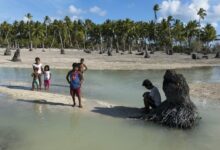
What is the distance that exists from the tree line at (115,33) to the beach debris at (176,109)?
246ft

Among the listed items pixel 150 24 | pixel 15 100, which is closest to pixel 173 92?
pixel 15 100

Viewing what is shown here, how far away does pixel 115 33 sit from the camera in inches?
3853

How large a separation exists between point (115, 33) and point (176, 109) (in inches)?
3481

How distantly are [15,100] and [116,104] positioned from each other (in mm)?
3740

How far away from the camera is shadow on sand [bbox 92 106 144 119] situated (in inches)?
452

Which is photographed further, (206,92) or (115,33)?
(115,33)

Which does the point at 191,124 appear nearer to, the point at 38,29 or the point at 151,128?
the point at 151,128

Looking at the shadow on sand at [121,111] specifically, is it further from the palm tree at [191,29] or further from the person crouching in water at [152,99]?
the palm tree at [191,29]

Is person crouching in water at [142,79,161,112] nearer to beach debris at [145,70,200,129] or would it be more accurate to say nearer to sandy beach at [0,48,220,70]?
beach debris at [145,70,200,129]

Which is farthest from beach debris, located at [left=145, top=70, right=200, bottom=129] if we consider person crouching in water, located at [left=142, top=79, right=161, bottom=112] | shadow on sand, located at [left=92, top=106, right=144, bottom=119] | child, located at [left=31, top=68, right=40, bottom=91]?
child, located at [left=31, top=68, right=40, bottom=91]

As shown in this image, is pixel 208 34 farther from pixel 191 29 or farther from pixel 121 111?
pixel 121 111

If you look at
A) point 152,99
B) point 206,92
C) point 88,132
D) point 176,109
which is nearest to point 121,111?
point 152,99

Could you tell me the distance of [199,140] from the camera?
905cm

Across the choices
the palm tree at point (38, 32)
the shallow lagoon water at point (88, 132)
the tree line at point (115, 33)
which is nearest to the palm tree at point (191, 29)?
the tree line at point (115, 33)
